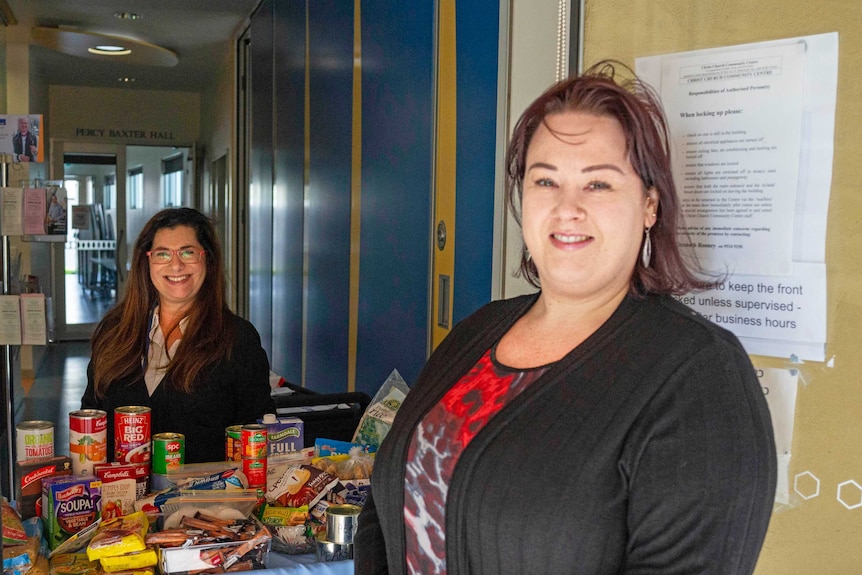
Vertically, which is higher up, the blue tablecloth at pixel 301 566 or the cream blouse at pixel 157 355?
the cream blouse at pixel 157 355

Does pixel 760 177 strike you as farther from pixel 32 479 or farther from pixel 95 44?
pixel 95 44

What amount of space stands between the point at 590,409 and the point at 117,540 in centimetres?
100

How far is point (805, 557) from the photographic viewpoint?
1540 millimetres

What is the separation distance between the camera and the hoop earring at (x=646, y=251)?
1.33 m

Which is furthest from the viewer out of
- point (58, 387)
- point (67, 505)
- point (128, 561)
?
point (58, 387)

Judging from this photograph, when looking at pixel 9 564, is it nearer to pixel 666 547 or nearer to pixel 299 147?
pixel 666 547

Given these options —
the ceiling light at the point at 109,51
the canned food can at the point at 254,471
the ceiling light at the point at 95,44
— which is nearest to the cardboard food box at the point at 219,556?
the canned food can at the point at 254,471

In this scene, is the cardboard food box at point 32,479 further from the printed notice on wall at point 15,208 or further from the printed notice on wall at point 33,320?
the printed notice on wall at point 15,208

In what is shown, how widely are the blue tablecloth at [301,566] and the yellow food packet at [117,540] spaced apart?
0.25 metres

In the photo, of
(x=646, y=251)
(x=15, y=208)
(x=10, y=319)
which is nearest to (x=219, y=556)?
(x=646, y=251)

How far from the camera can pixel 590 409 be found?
3.89 ft

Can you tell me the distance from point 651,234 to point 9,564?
1.29 meters

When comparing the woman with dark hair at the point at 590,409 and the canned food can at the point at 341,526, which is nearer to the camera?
the woman with dark hair at the point at 590,409

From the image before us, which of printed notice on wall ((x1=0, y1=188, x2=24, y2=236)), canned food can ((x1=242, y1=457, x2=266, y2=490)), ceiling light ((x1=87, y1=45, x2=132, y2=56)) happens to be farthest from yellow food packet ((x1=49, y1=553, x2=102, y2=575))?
ceiling light ((x1=87, y1=45, x2=132, y2=56))
